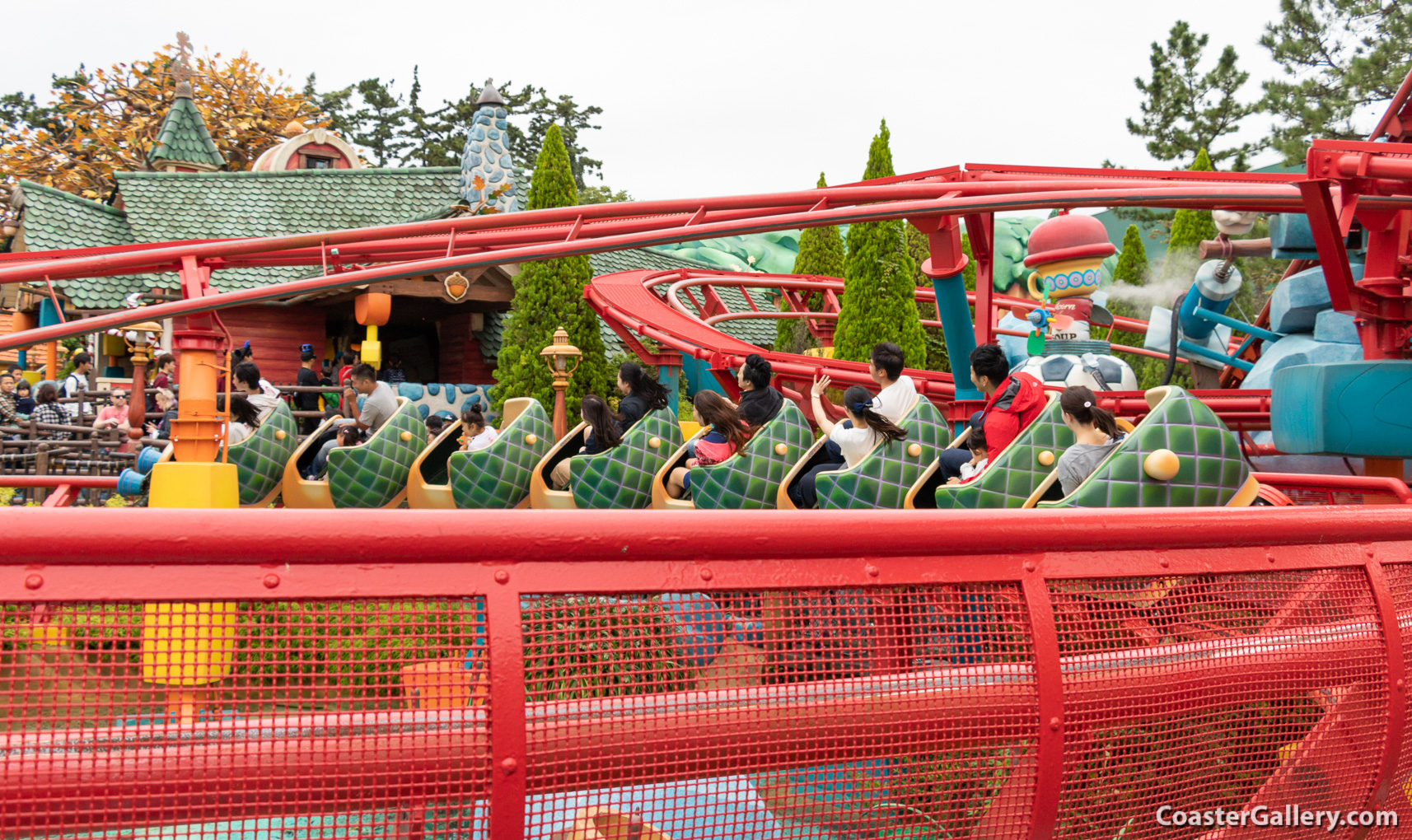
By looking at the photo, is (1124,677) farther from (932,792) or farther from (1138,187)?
(1138,187)

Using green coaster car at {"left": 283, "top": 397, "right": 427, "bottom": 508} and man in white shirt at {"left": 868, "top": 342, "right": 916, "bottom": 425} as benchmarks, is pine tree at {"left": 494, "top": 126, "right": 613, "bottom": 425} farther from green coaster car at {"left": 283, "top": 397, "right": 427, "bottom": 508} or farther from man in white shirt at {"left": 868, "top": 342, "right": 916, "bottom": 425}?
man in white shirt at {"left": 868, "top": 342, "right": 916, "bottom": 425}

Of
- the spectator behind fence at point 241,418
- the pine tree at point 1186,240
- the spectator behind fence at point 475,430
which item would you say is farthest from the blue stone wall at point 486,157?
the pine tree at point 1186,240

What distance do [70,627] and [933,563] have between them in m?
1.06

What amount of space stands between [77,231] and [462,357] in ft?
18.4

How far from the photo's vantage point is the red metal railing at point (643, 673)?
3.68 ft

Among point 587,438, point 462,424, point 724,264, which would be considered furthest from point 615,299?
point 724,264

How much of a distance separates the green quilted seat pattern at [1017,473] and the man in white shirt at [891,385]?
1079 mm

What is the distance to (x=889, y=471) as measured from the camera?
13.9ft

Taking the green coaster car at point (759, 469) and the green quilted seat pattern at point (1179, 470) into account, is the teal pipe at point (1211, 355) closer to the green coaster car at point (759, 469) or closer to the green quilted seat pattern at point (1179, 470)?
the green coaster car at point (759, 469)

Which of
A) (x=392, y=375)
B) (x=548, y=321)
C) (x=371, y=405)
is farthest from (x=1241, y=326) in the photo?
(x=392, y=375)

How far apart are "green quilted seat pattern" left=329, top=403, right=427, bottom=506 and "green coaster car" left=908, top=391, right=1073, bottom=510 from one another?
149 inches

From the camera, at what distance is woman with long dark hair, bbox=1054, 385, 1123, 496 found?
11.1 feet

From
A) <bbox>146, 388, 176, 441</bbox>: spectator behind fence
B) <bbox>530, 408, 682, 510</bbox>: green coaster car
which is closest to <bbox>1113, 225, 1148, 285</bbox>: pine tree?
<bbox>530, 408, 682, 510</bbox>: green coaster car

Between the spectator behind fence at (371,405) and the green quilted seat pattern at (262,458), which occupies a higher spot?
the spectator behind fence at (371,405)
